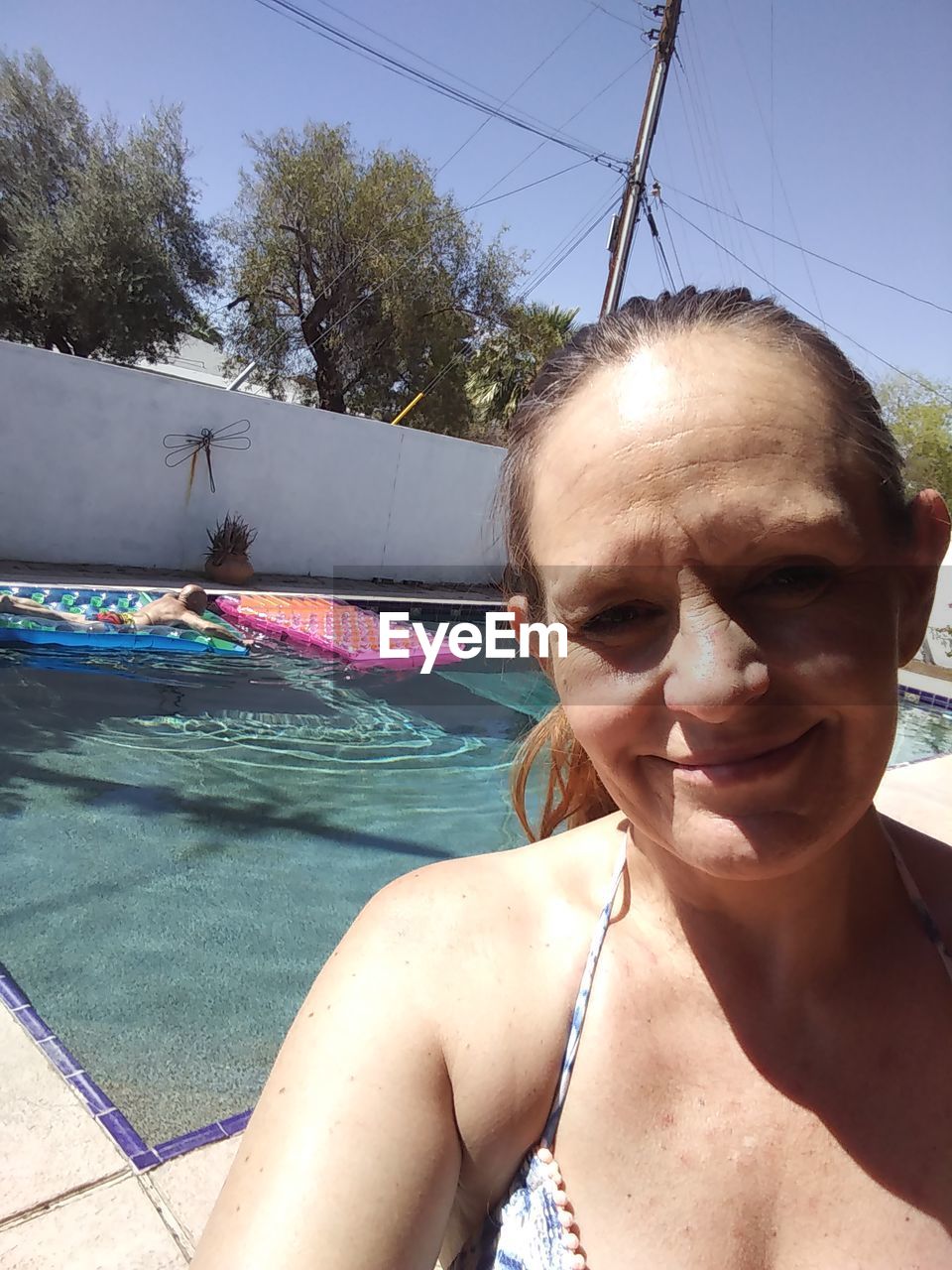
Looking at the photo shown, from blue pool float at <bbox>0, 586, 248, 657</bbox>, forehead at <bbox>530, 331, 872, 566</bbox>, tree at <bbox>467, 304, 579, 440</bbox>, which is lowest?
blue pool float at <bbox>0, 586, 248, 657</bbox>

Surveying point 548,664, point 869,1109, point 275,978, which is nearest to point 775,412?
point 548,664

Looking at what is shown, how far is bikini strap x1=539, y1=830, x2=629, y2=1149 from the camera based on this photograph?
971mm

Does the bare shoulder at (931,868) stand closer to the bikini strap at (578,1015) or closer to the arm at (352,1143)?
the bikini strap at (578,1015)

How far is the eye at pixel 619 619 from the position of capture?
942 mm

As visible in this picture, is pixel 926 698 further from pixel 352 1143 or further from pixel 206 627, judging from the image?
pixel 352 1143

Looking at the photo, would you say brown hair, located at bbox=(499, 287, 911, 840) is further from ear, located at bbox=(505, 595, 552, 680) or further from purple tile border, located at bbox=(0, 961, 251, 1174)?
purple tile border, located at bbox=(0, 961, 251, 1174)

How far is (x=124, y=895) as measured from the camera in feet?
14.1

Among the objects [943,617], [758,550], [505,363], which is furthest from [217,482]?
[758,550]

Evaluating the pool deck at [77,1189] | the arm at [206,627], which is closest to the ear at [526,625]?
the pool deck at [77,1189]

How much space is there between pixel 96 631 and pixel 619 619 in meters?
7.59

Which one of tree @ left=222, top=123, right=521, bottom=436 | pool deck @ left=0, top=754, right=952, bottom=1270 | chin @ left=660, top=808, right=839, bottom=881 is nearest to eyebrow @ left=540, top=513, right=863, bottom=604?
chin @ left=660, top=808, right=839, bottom=881

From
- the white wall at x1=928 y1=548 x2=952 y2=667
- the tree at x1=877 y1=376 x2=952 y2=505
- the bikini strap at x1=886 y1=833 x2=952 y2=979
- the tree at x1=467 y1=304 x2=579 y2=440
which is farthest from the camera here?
the tree at x1=467 y1=304 x2=579 y2=440

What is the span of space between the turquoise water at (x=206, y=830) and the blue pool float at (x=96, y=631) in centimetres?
25

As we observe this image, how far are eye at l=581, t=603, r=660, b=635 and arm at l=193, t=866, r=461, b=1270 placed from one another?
0.44 metres
